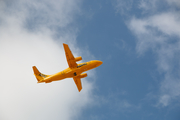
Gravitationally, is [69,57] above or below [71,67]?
above

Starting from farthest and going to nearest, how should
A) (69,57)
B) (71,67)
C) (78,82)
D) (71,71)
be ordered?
(78,82) < (71,67) < (71,71) < (69,57)

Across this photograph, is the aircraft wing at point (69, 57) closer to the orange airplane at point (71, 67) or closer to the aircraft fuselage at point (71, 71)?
the orange airplane at point (71, 67)

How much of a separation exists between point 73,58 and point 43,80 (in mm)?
9231

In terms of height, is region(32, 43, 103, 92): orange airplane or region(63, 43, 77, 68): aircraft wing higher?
region(63, 43, 77, 68): aircraft wing

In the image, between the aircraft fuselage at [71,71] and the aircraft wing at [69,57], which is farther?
the aircraft fuselage at [71,71]

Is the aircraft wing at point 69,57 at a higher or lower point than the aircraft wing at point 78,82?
higher

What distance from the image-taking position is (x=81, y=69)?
136 feet

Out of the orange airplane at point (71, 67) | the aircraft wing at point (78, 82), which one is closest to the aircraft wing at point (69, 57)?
the orange airplane at point (71, 67)

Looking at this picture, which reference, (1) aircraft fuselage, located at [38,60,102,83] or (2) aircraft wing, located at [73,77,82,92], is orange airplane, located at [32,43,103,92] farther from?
(2) aircraft wing, located at [73,77,82,92]

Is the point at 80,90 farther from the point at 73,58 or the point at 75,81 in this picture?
the point at 73,58

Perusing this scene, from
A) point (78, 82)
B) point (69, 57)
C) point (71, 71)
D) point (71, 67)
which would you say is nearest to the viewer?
point (69, 57)

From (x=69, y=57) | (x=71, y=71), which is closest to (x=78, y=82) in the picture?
(x=71, y=71)

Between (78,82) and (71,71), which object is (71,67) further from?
(78,82)

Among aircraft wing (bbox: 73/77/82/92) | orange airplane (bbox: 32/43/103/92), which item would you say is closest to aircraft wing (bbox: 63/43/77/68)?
orange airplane (bbox: 32/43/103/92)
